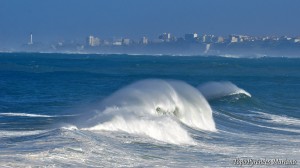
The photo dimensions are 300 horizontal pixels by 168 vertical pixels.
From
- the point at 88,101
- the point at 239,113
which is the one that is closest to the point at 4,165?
the point at 239,113

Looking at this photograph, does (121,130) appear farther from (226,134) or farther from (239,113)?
(239,113)

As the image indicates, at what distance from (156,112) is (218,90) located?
60.3ft

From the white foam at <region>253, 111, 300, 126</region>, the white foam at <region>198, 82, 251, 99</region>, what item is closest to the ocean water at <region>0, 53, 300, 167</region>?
the white foam at <region>253, 111, 300, 126</region>

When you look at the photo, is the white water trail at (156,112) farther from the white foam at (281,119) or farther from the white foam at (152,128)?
the white foam at (281,119)

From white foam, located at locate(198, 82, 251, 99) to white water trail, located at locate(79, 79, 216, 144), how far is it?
7309 millimetres

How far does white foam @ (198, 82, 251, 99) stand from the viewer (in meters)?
43.8

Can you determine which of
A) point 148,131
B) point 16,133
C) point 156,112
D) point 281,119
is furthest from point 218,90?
point 16,133

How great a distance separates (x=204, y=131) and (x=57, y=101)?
495 inches

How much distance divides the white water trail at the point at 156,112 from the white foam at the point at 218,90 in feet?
24.0

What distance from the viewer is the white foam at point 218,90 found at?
4378 cm

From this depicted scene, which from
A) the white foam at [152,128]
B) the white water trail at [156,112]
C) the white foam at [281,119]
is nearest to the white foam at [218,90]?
the white water trail at [156,112]

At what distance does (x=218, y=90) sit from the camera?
4597 centimetres

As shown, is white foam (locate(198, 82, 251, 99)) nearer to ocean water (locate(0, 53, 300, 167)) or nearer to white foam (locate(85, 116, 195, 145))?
ocean water (locate(0, 53, 300, 167))

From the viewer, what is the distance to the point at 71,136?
19.6 metres
